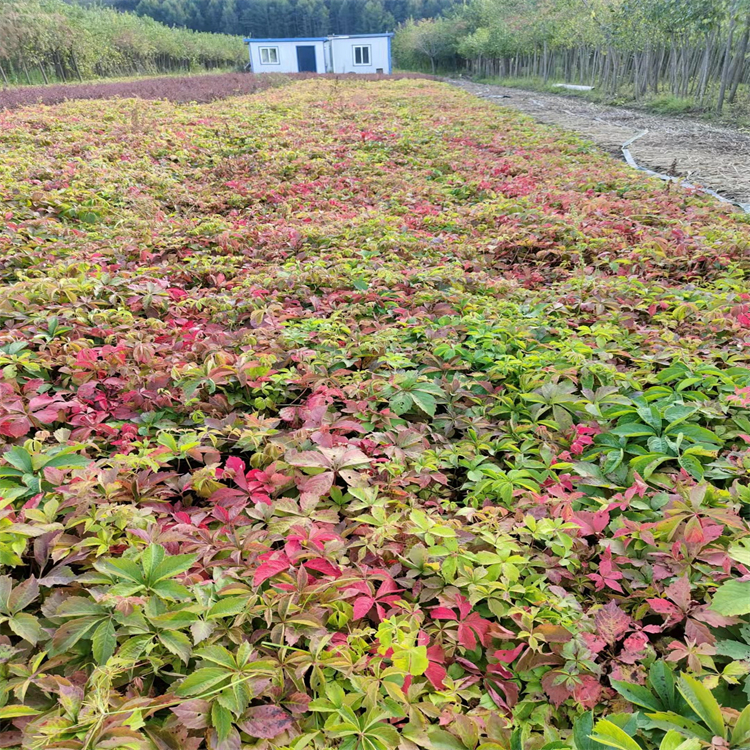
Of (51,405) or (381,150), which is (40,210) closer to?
(51,405)

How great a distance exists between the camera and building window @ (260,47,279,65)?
36812 millimetres

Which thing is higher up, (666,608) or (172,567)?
(172,567)

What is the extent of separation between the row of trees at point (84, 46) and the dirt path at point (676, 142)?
1125 inches

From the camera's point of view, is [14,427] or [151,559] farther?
[14,427]

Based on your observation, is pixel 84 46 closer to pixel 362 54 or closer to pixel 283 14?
pixel 362 54

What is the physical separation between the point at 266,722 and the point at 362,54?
4573 centimetres

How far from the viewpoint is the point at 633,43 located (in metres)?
19.0

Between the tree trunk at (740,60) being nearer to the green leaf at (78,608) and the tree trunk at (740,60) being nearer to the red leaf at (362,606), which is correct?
the red leaf at (362,606)

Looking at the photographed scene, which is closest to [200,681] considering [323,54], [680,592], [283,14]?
[680,592]

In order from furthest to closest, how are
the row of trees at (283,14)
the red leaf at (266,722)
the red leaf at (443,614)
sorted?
the row of trees at (283,14) → the red leaf at (443,614) → the red leaf at (266,722)

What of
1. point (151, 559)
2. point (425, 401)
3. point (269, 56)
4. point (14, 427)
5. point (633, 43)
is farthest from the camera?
point (269, 56)

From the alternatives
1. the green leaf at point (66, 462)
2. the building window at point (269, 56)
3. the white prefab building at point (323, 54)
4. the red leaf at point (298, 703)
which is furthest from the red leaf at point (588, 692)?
the building window at point (269, 56)

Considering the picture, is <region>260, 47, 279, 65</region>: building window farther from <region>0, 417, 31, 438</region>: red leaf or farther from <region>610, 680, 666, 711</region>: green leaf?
<region>610, 680, 666, 711</region>: green leaf

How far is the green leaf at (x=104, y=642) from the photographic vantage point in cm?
113
